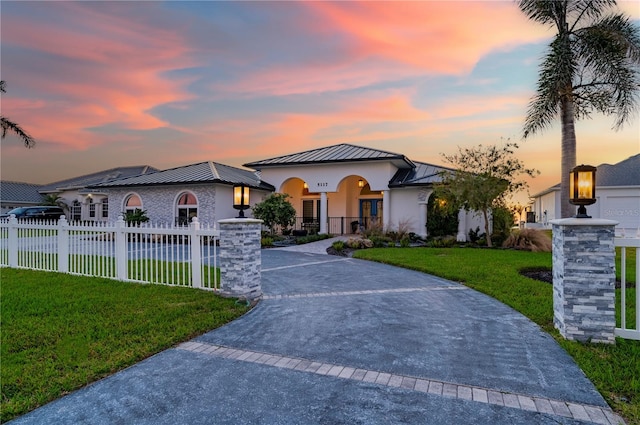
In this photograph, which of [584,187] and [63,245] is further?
[63,245]

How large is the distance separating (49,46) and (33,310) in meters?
9.47

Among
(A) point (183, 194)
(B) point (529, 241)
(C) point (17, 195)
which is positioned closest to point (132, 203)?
(A) point (183, 194)

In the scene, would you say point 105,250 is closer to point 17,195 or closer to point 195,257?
point 195,257

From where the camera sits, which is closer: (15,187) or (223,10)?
(223,10)

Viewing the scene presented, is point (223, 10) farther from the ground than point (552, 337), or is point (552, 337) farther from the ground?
point (223, 10)

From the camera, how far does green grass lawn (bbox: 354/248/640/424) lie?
3178 mm

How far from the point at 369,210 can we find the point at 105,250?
16.8 meters

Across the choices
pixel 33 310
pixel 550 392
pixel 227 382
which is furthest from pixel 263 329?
pixel 33 310

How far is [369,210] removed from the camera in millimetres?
22641

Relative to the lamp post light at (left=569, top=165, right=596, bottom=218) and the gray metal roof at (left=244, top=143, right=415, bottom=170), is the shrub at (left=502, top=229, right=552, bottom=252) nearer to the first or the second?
the gray metal roof at (left=244, top=143, right=415, bottom=170)

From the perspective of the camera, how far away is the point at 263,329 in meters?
4.88

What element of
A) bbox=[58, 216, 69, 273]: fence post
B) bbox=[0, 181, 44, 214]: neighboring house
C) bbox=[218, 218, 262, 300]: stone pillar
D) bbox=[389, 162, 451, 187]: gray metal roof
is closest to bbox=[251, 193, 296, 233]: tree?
bbox=[389, 162, 451, 187]: gray metal roof

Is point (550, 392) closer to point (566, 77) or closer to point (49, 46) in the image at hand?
point (566, 77)

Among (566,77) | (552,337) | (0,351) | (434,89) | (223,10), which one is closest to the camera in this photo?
(0,351)
